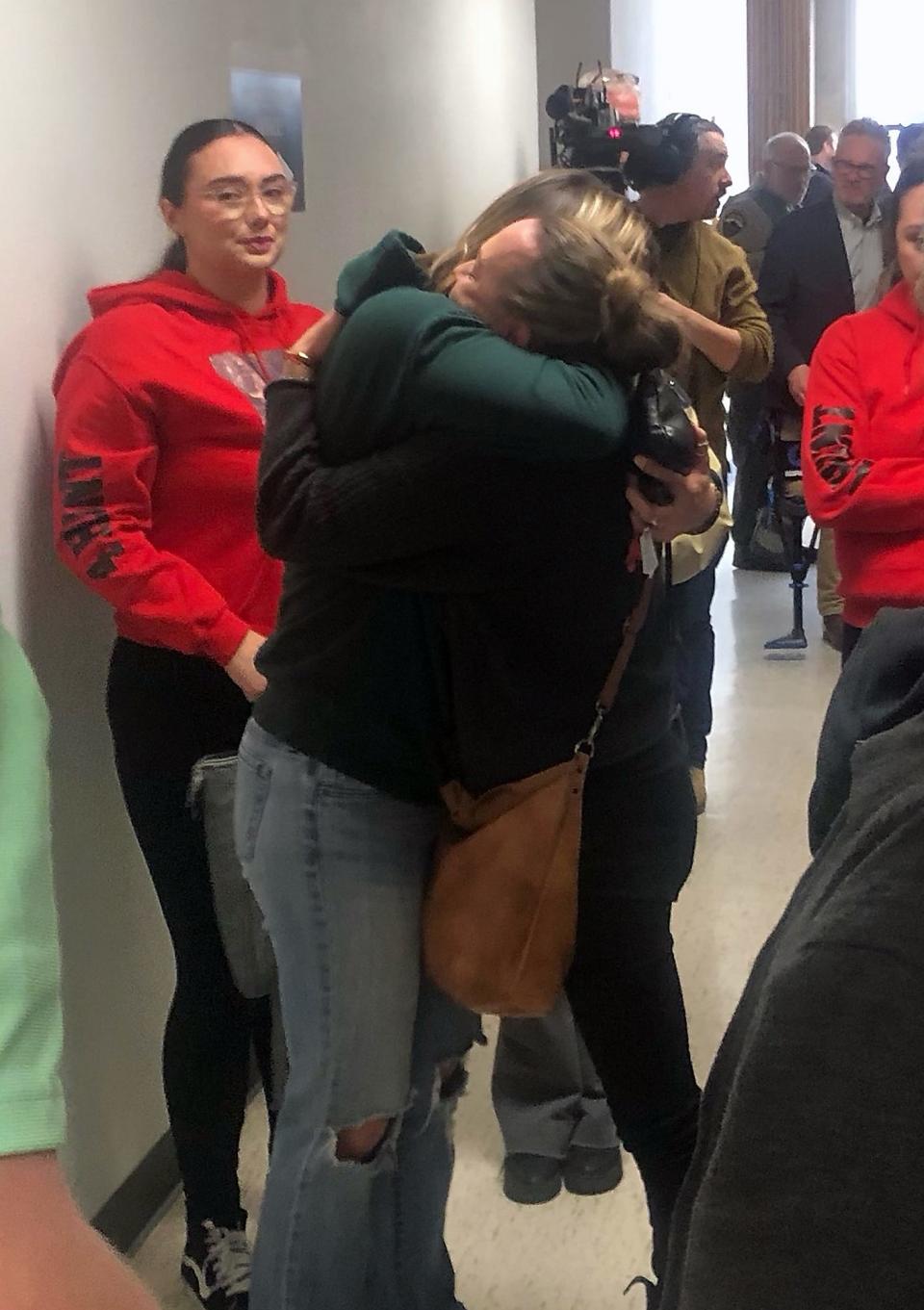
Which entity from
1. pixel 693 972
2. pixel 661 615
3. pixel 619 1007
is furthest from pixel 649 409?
pixel 693 972

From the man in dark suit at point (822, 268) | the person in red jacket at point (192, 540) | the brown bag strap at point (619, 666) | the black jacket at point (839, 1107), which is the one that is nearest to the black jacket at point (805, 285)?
the man in dark suit at point (822, 268)

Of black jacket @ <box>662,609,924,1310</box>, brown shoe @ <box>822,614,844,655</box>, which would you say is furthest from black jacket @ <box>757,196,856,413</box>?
black jacket @ <box>662,609,924,1310</box>

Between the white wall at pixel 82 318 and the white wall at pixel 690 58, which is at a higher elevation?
the white wall at pixel 690 58

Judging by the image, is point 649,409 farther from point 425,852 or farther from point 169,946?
point 169,946

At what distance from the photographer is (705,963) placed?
2613 mm

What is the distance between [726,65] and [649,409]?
7.61 meters

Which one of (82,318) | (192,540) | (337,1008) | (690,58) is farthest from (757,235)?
(337,1008)

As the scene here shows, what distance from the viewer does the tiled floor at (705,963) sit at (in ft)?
6.03

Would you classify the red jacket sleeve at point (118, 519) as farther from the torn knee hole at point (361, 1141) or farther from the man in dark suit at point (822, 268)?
the man in dark suit at point (822, 268)

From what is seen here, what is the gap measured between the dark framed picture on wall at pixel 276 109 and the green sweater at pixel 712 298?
737mm

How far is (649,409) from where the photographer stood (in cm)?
126

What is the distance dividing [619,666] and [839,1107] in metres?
0.72

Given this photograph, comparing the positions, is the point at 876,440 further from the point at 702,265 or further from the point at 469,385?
the point at 469,385

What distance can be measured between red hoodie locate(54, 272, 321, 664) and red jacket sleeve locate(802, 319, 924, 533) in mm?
931
